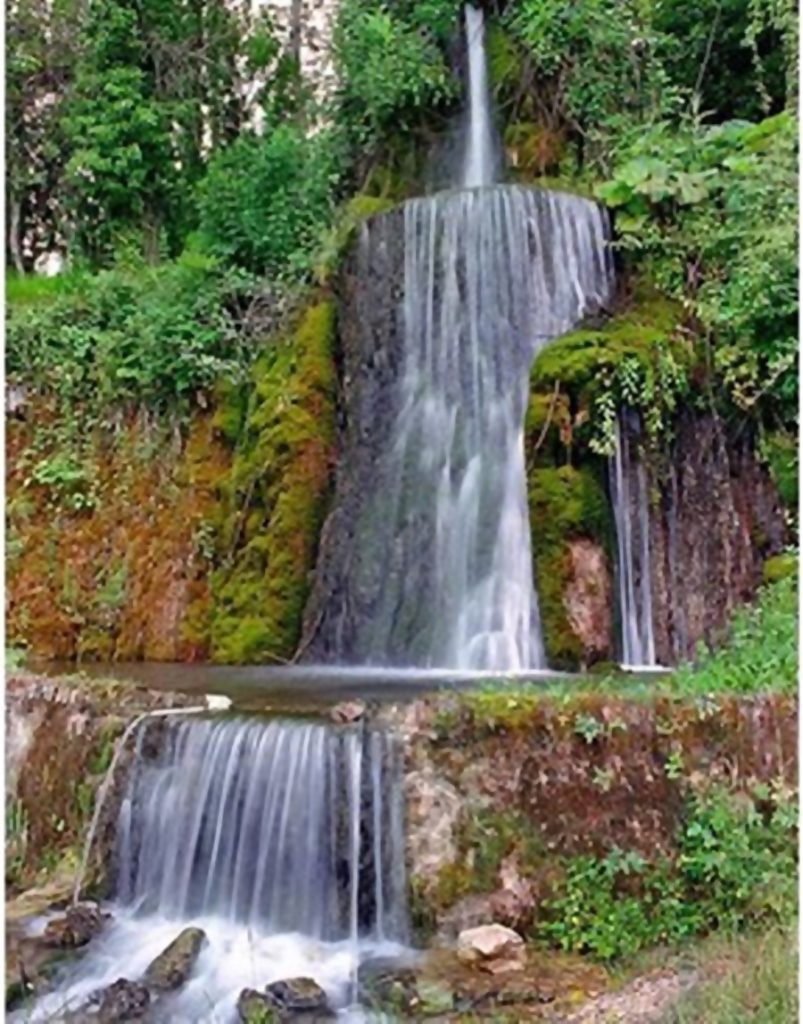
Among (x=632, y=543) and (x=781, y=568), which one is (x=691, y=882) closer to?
(x=781, y=568)

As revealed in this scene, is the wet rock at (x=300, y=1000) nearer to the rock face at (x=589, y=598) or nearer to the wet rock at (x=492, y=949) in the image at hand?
the wet rock at (x=492, y=949)

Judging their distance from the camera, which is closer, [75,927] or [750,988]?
[750,988]

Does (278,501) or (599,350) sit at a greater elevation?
(599,350)

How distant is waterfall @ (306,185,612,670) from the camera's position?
7.95m

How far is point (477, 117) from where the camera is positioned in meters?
11.9

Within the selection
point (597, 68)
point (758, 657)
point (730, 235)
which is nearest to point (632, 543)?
point (758, 657)

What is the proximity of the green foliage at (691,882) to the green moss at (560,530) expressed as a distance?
2.46 m

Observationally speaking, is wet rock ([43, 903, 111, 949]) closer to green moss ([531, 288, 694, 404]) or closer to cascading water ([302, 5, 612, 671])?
cascading water ([302, 5, 612, 671])

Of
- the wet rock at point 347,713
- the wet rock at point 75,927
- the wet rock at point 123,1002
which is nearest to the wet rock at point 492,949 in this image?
the wet rock at point 347,713

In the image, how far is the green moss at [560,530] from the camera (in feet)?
24.0

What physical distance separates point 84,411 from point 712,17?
7.23m

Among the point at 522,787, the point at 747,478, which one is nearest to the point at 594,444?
the point at 747,478

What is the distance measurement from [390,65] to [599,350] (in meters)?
5.18

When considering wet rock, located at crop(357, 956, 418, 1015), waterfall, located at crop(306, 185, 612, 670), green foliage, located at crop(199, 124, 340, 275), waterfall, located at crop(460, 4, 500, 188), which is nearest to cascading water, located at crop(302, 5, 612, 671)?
waterfall, located at crop(306, 185, 612, 670)
